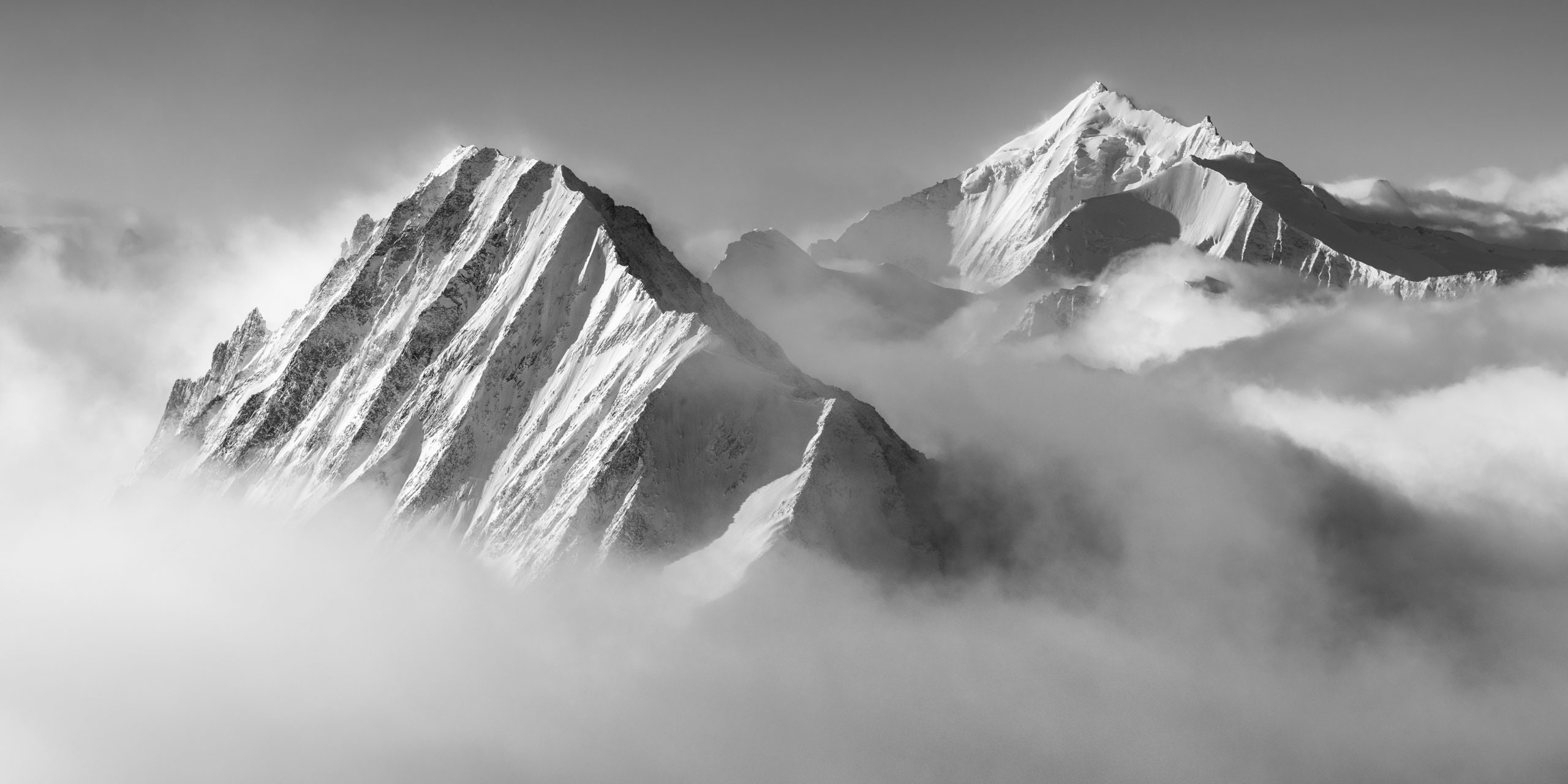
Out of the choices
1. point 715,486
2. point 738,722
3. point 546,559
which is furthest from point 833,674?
point 546,559

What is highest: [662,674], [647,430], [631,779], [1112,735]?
[647,430]

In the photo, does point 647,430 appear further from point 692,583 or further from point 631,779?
point 631,779

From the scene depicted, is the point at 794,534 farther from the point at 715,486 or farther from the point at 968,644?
the point at 968,644

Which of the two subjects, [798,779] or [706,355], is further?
[706,355]

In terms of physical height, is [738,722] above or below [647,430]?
below

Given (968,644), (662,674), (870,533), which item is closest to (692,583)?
(662,674)

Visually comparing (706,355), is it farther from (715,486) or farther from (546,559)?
(546,559)

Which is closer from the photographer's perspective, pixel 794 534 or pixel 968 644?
pixel 794 534

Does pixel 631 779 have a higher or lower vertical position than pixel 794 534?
lower

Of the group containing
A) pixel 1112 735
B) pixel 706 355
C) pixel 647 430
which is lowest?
pixel 1112 735
